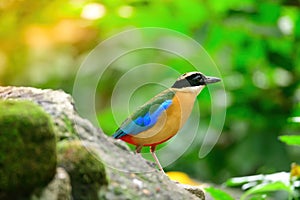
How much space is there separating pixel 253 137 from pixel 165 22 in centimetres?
139

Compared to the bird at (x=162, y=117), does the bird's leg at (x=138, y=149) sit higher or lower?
lower

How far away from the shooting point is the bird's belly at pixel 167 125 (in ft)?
9.33

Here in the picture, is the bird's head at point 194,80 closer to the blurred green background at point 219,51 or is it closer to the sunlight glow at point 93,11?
the blurred green background at point 219,51

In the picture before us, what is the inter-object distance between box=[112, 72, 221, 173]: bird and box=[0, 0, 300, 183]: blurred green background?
11.6ft

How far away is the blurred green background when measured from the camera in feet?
22.0

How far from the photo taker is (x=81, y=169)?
2467 millimetres

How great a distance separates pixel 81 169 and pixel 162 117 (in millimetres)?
513

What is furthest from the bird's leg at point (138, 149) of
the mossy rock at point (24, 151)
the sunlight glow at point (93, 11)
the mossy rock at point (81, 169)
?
the sunlight glow at point (93, 11)

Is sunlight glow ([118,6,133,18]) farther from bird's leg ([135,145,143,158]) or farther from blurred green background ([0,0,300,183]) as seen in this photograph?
bird's leg ([135,145,143,158])

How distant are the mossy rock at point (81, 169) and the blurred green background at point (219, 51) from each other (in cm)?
403

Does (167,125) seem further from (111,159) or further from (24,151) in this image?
(24,151)

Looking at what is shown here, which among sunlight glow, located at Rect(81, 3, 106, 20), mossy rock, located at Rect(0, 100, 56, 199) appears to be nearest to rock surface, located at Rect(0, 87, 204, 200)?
mossy rock, located at Rect(0, 100, 56, 199)

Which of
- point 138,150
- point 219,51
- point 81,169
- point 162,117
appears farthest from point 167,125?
point 219,51

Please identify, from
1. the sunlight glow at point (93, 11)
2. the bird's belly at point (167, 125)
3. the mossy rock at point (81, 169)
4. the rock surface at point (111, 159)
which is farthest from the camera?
the sunlight glow at point (93, 11)
